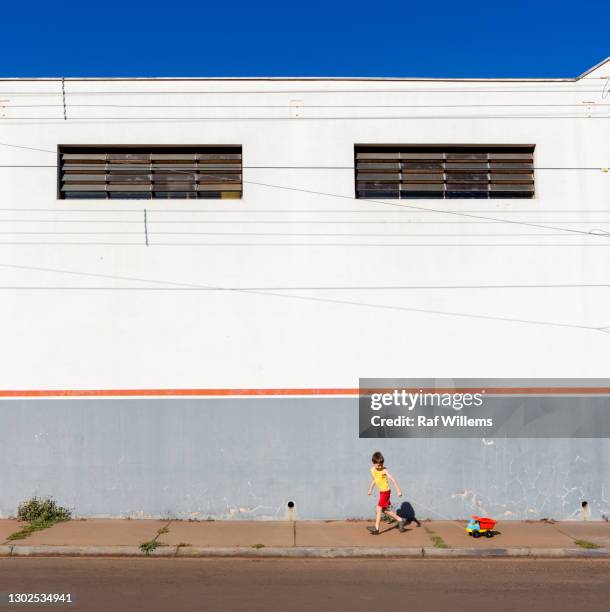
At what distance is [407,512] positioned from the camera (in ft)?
36.2

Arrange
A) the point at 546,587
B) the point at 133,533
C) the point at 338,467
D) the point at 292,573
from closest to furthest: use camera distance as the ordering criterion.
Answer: the point at 546,587 → the point at 292,573 → the point at 133,533 → the point at 338,467

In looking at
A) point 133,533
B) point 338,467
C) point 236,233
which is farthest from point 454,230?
point 133,533

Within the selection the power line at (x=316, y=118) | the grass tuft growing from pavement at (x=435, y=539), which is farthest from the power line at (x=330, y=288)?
the grass tuft growing from pavement at (x=435, y=539)

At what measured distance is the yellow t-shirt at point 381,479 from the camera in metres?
10.4

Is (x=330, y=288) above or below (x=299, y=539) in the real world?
above

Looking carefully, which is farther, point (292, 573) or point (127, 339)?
point (127, 339)

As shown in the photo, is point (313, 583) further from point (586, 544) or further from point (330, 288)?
point (330, 288)

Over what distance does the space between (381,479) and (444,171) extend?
5.13 meters

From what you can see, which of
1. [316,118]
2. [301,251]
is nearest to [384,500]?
[301,251]

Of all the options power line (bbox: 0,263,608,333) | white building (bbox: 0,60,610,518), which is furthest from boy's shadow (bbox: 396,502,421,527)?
power line (bbox: 0,263,608,333)

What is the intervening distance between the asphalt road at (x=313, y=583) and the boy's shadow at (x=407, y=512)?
5.36ft

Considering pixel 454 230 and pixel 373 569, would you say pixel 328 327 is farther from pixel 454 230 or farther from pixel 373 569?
pixel 373 569

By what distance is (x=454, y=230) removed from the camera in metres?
11.5

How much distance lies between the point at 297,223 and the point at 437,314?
268 cm
